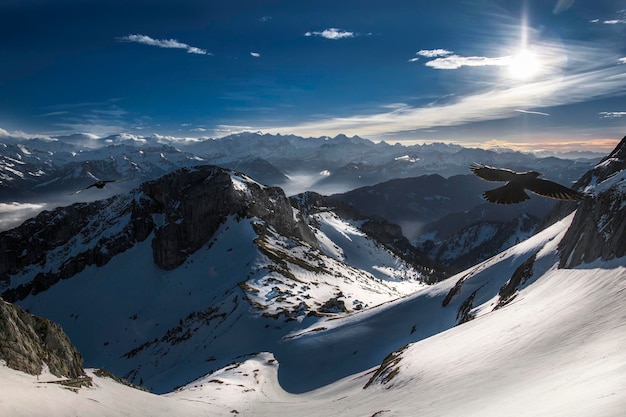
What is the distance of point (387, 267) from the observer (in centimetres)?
17212

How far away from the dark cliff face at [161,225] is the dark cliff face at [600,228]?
3906 inches

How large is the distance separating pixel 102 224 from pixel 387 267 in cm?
12483

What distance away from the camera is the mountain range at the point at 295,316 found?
54.3 ft

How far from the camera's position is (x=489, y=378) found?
17.0 meters

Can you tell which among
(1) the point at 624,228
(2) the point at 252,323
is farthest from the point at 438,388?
(2) the point at 252,323

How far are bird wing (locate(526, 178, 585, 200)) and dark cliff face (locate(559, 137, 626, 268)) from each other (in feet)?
40.3

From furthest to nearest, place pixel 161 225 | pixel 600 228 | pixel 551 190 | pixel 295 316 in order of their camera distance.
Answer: pixel 161 225 → pixel 295 316 → pixel 600 228 → pixel 551 190

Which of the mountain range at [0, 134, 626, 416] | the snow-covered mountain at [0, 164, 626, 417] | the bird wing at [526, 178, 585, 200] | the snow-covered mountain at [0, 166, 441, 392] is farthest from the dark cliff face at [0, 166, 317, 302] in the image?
the bird wing at [526, 178, 585, 200]

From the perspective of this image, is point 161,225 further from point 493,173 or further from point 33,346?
point 493,173

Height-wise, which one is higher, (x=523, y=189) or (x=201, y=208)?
(x=523, y=189)

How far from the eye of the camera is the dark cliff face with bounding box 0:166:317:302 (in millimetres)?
128875

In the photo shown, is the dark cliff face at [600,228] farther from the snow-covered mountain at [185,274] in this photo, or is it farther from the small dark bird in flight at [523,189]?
the snow-covered mountain at [185,274]

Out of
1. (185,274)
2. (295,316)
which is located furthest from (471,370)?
(185,274)

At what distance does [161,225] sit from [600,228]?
135 meters
